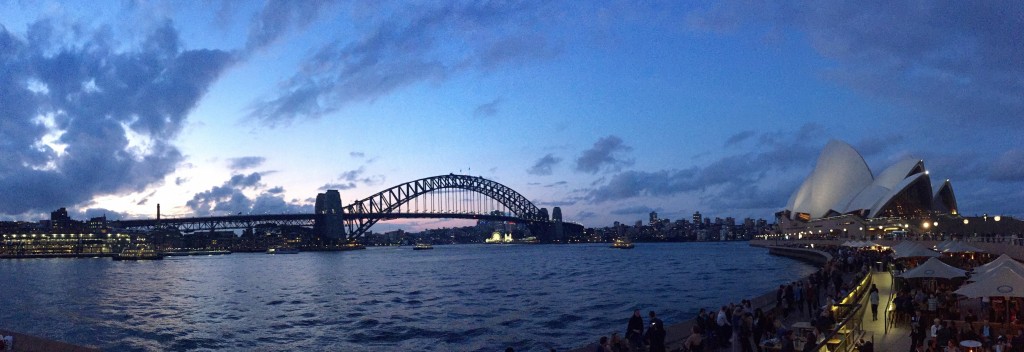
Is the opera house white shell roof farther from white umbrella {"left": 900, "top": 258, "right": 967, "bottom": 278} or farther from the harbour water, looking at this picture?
white umbrella {"left": 900, "top": 258, "right": 967, "bottom": 278}

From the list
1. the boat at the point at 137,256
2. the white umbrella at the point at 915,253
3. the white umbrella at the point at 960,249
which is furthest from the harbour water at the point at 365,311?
the boat at the point at 137,256

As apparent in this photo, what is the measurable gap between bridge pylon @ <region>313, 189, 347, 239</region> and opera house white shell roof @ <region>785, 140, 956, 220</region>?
61866 millimetres

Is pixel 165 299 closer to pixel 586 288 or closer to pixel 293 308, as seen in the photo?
pixel 293 308

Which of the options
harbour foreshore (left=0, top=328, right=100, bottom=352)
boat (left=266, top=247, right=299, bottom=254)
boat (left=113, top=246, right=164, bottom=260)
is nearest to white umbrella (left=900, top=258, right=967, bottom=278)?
harbour foreshore (left=0, top=328, right=100, bottom=352)

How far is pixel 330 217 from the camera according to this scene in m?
98.4

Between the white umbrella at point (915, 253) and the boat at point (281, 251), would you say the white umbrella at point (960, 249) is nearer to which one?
the white umbrella at point (915, 253)

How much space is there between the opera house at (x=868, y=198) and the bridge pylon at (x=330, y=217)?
62.1m

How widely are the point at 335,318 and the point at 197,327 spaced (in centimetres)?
363

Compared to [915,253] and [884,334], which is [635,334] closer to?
[884,334]

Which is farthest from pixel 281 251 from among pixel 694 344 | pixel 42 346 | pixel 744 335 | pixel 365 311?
pixel 694 344

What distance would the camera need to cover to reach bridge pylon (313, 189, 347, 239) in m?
98.6

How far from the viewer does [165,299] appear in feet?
88.5

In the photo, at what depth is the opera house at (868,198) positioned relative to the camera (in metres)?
50.8

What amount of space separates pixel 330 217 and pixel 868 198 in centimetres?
6990
